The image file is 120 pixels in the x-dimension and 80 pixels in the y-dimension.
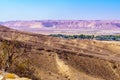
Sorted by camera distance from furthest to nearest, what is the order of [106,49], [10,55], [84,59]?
[106,49]
[84,59]
[10,55]

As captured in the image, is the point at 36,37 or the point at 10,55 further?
the point at 36,37

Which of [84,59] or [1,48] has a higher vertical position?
[1,48]

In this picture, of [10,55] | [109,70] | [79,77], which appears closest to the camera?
[10,55]

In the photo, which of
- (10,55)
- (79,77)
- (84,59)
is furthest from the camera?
(84,59)

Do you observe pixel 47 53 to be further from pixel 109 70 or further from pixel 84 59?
pixel 109 70

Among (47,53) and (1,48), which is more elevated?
(1,48)

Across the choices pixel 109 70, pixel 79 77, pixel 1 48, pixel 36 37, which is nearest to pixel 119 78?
pixel 109 70

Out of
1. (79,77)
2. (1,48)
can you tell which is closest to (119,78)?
(79,77)

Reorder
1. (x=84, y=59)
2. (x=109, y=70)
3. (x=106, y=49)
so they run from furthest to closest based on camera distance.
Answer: (x=106, y=49), (x=84, y=59), (x=109, y=70)

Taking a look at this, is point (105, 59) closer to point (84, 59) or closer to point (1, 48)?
point (84, 59)
